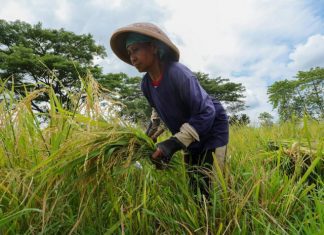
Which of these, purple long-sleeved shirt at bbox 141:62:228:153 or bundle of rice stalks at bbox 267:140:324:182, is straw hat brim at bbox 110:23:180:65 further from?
bundle of rice stalks at bbox 267:140:324:182

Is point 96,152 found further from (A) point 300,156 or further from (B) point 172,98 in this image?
(A) point 300,156

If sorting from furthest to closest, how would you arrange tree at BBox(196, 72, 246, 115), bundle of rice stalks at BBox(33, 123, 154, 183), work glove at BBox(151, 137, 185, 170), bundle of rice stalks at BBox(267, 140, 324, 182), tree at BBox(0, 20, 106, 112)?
tree at BBox(196, 72, 246, 115), tree at BBox(0, 20, 106, 112), bundle of rice stalks at BBox(267, 140, 324, 182), work glove at BBox(151, 137, 185, 170), bundle of rice stalks at BBox(33, 123, 154, 183)

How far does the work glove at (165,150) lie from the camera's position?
178cm

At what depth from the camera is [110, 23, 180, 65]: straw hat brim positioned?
204 centimetres

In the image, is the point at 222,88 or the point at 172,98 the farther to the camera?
the point at 222,88

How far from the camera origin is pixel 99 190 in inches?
68.8

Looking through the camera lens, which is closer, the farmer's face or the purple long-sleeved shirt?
the purple long-sleeved shirt

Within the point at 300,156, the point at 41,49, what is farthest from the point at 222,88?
the point at 300,156

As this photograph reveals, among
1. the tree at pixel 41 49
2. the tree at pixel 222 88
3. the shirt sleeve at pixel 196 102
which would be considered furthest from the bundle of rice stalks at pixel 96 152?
the tree at pixel 222 88

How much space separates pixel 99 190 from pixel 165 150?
15.2 inches

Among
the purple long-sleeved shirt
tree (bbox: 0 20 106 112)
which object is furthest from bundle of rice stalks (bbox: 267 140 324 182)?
tree (bbox: 0 20 106 112)

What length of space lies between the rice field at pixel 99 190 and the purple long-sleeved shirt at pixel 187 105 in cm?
31

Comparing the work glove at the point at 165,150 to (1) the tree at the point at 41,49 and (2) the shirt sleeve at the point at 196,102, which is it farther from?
(1) the tree at the point at 41,49

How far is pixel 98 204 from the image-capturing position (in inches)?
66.6
